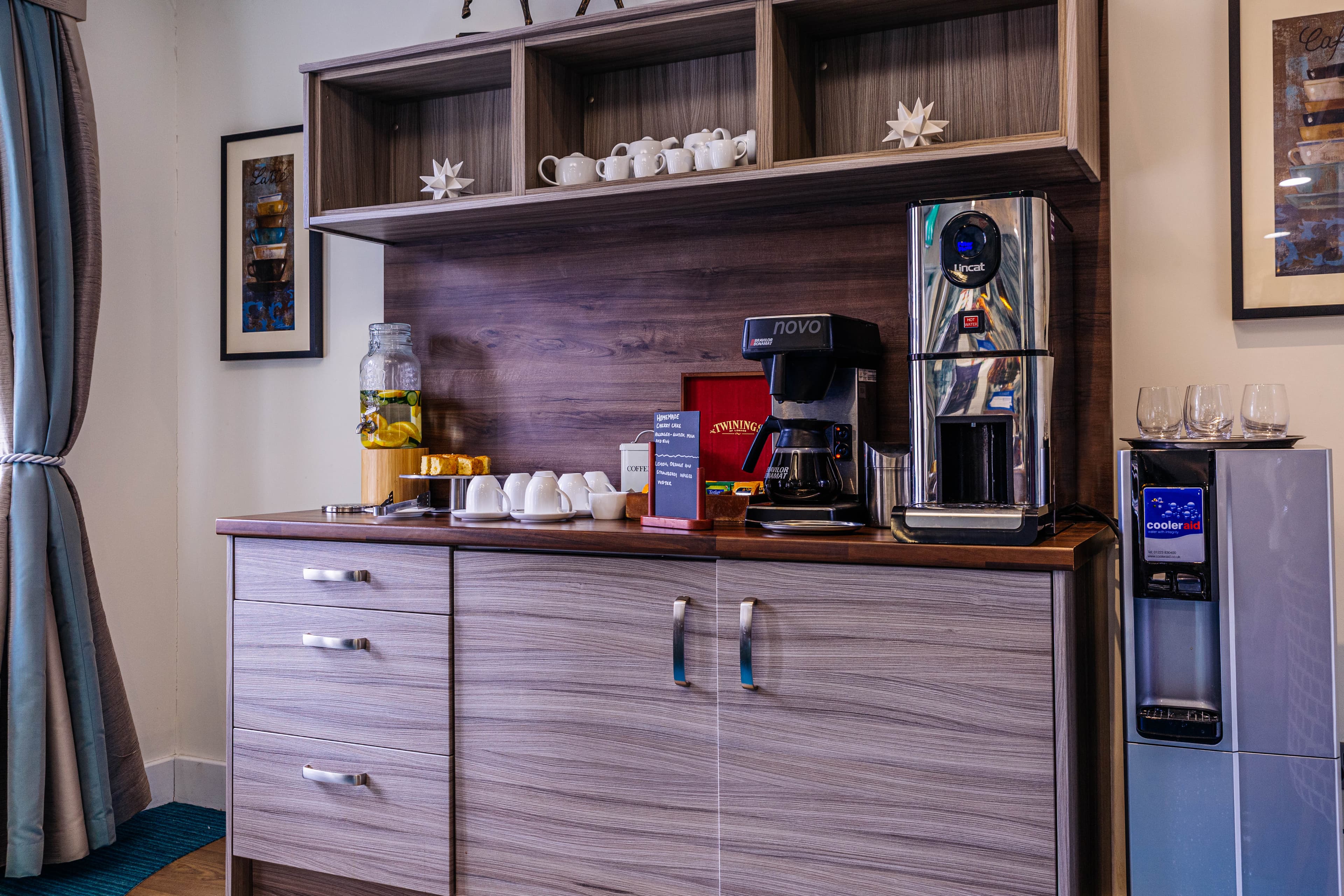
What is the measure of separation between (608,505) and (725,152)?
2.57ft

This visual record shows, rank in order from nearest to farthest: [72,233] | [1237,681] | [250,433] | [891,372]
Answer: [1237,681], [891,372], [72,233], [250,433]

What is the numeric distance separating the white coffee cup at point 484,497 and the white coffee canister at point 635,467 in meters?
0.31

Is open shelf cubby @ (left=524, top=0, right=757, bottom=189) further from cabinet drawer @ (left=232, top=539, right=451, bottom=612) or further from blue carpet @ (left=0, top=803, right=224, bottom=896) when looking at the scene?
blue carpet @ (left=0, top=803, right=224, bottom=896)

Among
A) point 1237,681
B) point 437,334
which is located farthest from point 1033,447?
point 437,334

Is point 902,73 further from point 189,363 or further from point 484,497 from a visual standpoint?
point 189,363

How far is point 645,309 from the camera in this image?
2381mm

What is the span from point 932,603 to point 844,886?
0.51 meters

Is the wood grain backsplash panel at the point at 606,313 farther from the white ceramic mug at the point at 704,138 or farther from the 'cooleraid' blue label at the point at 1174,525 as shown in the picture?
the 'cooleraid' blue label at the point at 1174,525

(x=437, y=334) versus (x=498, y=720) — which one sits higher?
(x=437, y=334)

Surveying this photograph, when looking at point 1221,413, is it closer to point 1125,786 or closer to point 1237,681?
point 1237,681

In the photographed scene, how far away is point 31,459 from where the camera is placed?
2.47 metres

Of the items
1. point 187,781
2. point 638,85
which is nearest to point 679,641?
point 638,85

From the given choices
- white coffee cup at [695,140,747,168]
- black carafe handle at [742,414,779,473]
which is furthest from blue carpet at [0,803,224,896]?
white coffee cup at [695,140,747,168]

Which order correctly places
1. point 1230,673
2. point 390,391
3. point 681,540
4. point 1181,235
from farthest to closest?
point 390,391
point 1181,235
point 681,540
point 1230,673
